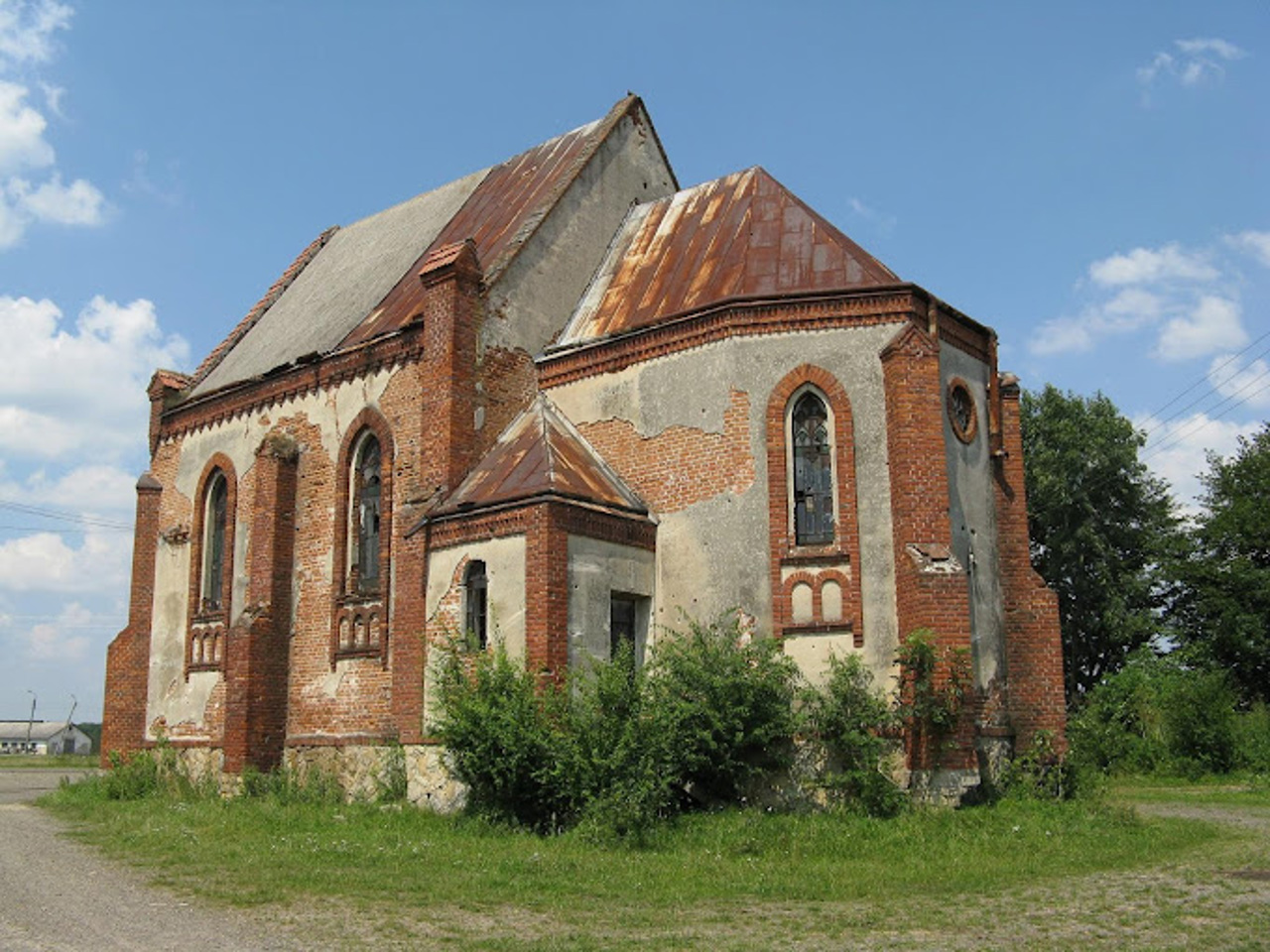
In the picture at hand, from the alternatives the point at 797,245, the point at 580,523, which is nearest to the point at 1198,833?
the point at 580,523

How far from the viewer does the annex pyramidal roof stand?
17438mm

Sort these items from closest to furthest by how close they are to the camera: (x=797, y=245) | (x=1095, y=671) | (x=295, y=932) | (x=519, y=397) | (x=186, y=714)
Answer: (x=295, y=932), (x=797, y=245), (x=519, y=397), (x=186, y=714), (x=1095, y=671)

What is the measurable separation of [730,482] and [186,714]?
11580 millimetres

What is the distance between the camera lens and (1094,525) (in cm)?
3884

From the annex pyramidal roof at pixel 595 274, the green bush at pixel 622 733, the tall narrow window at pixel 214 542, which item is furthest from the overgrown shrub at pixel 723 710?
the tall narrow window at pixel 214 542

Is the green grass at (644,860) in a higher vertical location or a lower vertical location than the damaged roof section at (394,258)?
lower

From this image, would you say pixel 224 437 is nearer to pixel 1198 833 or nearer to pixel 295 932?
pixel 295 932

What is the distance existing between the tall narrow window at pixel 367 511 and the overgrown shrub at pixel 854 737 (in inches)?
310

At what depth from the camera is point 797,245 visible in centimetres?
1764

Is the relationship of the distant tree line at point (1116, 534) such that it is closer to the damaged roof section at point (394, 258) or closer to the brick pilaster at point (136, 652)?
the damaged roof section at point (394, 258)

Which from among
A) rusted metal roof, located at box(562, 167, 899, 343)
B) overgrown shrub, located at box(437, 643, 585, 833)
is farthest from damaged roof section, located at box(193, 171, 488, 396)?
overgrown shrub, located at box(437, 643, 585, 833)

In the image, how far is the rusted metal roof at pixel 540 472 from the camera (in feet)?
52.0

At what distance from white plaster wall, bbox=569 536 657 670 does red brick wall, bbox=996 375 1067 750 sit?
5.40 metres

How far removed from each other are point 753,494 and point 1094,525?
87.4ft
